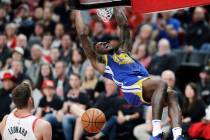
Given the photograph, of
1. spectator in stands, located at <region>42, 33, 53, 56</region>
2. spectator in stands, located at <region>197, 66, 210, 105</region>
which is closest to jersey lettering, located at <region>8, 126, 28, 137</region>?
spectator in stands, located at <region>197, 66, 210, 105</region>

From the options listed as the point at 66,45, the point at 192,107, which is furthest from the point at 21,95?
the point at 66,45

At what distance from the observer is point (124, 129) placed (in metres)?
15.4

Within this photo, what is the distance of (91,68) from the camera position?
16688mm

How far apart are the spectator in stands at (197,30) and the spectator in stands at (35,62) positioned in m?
3.83

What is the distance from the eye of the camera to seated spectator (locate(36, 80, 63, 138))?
15.9 m

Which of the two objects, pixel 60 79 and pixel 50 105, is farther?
pixel 60 79

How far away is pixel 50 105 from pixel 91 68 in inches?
52.7

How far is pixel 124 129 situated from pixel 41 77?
3.36 meters

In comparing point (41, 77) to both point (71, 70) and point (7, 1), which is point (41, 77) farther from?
point (7, 1)

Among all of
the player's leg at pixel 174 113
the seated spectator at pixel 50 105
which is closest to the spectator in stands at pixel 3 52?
the seated spectator at pixel 50 105

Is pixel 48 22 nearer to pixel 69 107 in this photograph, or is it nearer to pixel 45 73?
pixel 45 73

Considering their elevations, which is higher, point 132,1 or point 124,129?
point 132,1

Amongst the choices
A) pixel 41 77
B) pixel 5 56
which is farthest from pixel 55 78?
pixel 5 56

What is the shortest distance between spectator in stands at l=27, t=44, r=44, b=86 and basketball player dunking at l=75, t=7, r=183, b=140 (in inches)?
279
